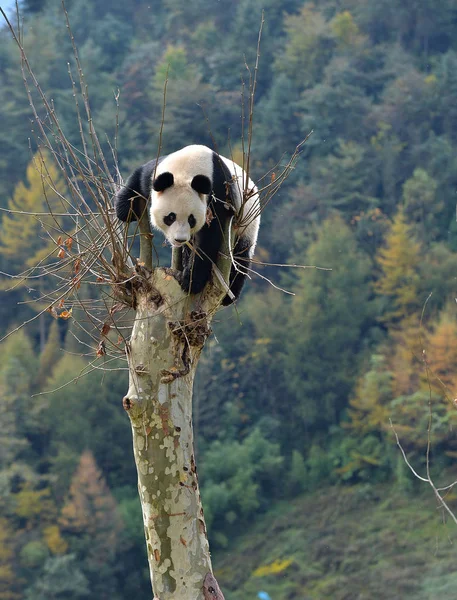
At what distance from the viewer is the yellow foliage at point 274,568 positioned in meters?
30.7

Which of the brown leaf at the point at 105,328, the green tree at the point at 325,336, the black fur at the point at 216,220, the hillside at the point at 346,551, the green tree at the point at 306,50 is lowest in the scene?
the brown leaf at the point at 105,328

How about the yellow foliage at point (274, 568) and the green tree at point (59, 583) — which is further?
the yellow foliage at point (274, 568)

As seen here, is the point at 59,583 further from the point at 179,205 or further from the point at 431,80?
the point at 431,80

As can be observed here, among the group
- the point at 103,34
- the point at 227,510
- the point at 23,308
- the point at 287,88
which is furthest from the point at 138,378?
the point at 103,34

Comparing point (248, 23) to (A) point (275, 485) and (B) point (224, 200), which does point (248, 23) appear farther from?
(B) point (224, 200)

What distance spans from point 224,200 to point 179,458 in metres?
1.76

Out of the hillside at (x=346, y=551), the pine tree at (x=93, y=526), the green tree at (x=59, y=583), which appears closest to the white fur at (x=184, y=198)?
the hillside at (x=346, y=551)

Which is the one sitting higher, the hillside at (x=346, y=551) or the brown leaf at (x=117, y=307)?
the hillside at (x=346, y=551)

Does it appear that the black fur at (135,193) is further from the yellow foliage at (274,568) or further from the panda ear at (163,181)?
the yellow foliage at (274,568)

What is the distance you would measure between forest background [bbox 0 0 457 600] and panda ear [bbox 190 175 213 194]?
15911mm

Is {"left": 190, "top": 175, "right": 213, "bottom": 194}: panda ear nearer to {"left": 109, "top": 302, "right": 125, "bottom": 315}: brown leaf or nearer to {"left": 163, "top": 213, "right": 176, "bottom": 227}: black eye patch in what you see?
{"left": 163, "top": 213, "right": 176, "bottom": 227}: black eye patch

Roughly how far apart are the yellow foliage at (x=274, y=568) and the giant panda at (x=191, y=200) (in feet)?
87.3

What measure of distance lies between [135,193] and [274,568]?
27.3 meters

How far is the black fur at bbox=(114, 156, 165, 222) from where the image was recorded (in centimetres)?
555
